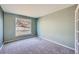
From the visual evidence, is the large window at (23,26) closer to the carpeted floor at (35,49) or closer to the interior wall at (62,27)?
the carpeted floor at (35,49)

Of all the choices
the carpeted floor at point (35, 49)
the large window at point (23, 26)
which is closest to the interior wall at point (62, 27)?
the carpeted floor at point (35, 49)

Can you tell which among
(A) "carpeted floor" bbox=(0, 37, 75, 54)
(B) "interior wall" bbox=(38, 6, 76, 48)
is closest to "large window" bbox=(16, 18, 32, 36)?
(A) "carpeted floor" bbox=(0, 37, 75, 54)

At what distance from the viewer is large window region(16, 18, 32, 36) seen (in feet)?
15.4

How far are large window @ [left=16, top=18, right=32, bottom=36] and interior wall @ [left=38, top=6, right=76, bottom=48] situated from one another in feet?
5.97

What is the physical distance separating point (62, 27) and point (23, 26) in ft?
9.91

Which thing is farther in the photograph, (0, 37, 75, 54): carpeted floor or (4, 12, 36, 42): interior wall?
(4, 12, 36, 42): interior wall

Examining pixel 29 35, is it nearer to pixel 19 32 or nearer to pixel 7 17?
pixel 19 32

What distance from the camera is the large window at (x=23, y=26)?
4.69 metres

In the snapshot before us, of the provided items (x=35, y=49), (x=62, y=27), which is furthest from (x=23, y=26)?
(x=62, y=27)

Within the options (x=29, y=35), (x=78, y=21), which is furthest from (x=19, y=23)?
(x=78, y=21)

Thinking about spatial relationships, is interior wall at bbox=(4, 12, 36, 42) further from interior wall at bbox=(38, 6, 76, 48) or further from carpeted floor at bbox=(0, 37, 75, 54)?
interior wall at bbox=(38, 6, 76, 48)

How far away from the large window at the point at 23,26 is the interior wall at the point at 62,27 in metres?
1.82
